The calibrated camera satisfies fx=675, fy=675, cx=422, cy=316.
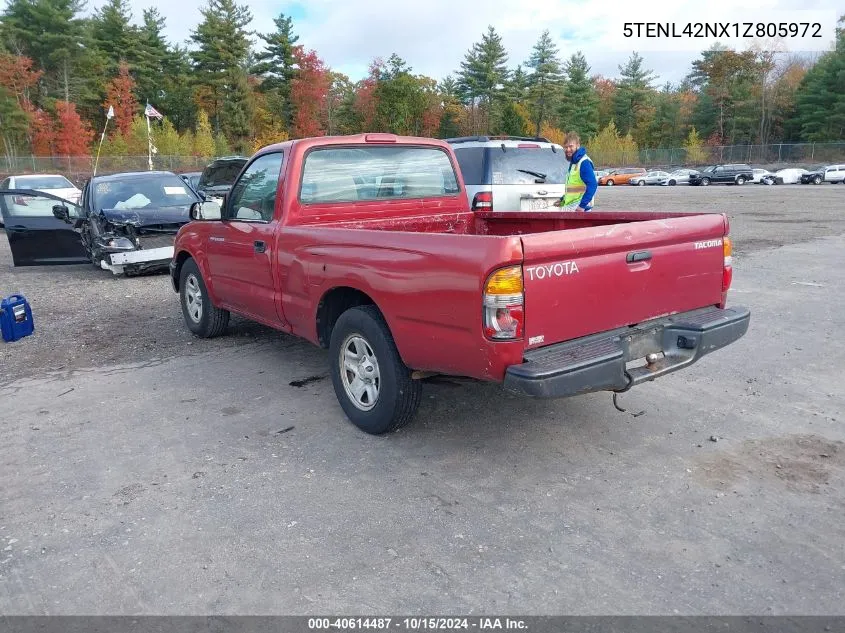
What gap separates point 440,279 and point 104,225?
8.69 meters

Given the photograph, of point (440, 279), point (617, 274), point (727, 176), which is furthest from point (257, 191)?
point (727, 176)

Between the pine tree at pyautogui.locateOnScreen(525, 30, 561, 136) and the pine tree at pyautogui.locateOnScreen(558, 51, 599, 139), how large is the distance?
151 cm

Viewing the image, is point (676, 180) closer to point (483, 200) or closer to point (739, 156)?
point (739, 156)

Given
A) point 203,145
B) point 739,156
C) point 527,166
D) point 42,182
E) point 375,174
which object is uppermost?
point 203,145

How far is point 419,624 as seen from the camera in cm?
265

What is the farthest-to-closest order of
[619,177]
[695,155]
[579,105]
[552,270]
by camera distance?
[579,105]
[695,155]
[619,177]
[552,270]

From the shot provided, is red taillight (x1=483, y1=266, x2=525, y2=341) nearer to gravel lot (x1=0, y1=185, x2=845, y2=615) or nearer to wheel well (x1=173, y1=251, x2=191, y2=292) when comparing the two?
gravel lot (x1=0, y1=185, x2=845, y2=615)

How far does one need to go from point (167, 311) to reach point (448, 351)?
5.78m

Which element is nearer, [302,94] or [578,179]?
[578,179]

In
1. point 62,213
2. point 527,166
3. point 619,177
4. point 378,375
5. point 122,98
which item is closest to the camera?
point 378,375

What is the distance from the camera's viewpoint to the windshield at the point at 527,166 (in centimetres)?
1023

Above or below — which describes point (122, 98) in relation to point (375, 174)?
above

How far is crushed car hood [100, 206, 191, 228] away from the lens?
10.5m

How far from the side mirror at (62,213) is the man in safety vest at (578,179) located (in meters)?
7.79
